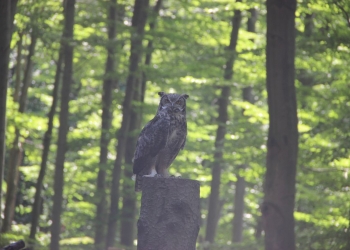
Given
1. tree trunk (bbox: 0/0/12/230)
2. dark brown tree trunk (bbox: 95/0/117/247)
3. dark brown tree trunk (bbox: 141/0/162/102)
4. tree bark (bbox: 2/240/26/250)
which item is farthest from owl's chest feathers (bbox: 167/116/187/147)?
dark brown tree trunk (bbox: 95/0/117/247)

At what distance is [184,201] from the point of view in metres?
7.75

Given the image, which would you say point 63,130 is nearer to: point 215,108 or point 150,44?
point 150,44

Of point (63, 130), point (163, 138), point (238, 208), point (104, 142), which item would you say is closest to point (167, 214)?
point (163, 138)

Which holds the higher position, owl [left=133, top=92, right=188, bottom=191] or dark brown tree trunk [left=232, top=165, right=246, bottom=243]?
owl [left=133, top=92, right=188, bottom=191]

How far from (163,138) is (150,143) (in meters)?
0.18

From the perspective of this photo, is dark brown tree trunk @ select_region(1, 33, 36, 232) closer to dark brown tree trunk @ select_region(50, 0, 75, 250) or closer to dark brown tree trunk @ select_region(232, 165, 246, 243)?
dark brown tree trunk @ select_region(50, 0, 75, 250)

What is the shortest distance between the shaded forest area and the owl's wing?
3.06 meters

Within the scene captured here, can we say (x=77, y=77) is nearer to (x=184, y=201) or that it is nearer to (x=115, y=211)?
(x=115, y=211)

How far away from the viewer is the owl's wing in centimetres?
844

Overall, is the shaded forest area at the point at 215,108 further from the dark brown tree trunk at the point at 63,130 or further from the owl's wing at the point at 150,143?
the owl's wing at the point at 150,143

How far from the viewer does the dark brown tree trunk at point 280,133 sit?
10922mm

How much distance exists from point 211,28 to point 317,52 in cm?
639

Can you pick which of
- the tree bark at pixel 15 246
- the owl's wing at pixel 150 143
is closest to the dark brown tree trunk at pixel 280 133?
the owl's wing at pixel 150 143

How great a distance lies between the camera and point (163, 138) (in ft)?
27.7
